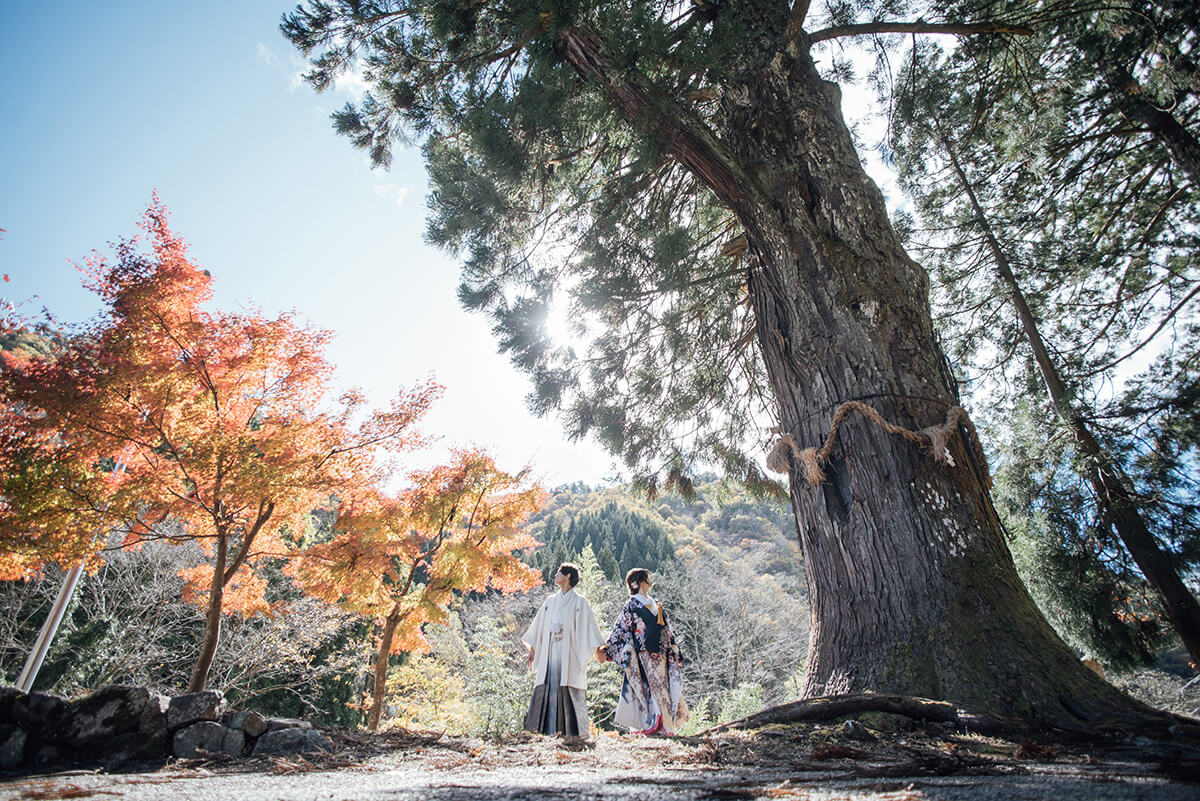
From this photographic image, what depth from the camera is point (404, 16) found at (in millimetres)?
4035

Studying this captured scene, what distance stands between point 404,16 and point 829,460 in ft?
14.8

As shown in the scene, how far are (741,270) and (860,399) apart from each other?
84.3 inches

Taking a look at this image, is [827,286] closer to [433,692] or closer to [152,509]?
[152,509]

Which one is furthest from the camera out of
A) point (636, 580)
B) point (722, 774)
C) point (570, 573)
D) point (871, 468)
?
point (570, 573)

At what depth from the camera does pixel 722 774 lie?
4.03 feet

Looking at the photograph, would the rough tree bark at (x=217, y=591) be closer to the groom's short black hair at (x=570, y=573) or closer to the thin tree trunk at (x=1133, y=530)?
the groom's short black hair at (x=570, y=573)

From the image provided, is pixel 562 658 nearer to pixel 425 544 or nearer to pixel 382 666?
pixel 382 666

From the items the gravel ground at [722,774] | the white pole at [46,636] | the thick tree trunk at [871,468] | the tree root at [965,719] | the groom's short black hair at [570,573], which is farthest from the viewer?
the white pole at [46,636]

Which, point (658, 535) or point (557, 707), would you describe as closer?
point (557, 707)

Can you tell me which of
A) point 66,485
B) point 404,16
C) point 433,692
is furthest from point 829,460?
point 433,692

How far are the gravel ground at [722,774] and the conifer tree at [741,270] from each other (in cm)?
61

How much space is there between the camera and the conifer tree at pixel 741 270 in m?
2.13

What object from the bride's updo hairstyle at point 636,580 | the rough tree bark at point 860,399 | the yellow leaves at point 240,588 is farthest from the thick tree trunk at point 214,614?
the rough tree bark at point 860,399

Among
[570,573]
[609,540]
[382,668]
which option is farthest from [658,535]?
[570,573]
